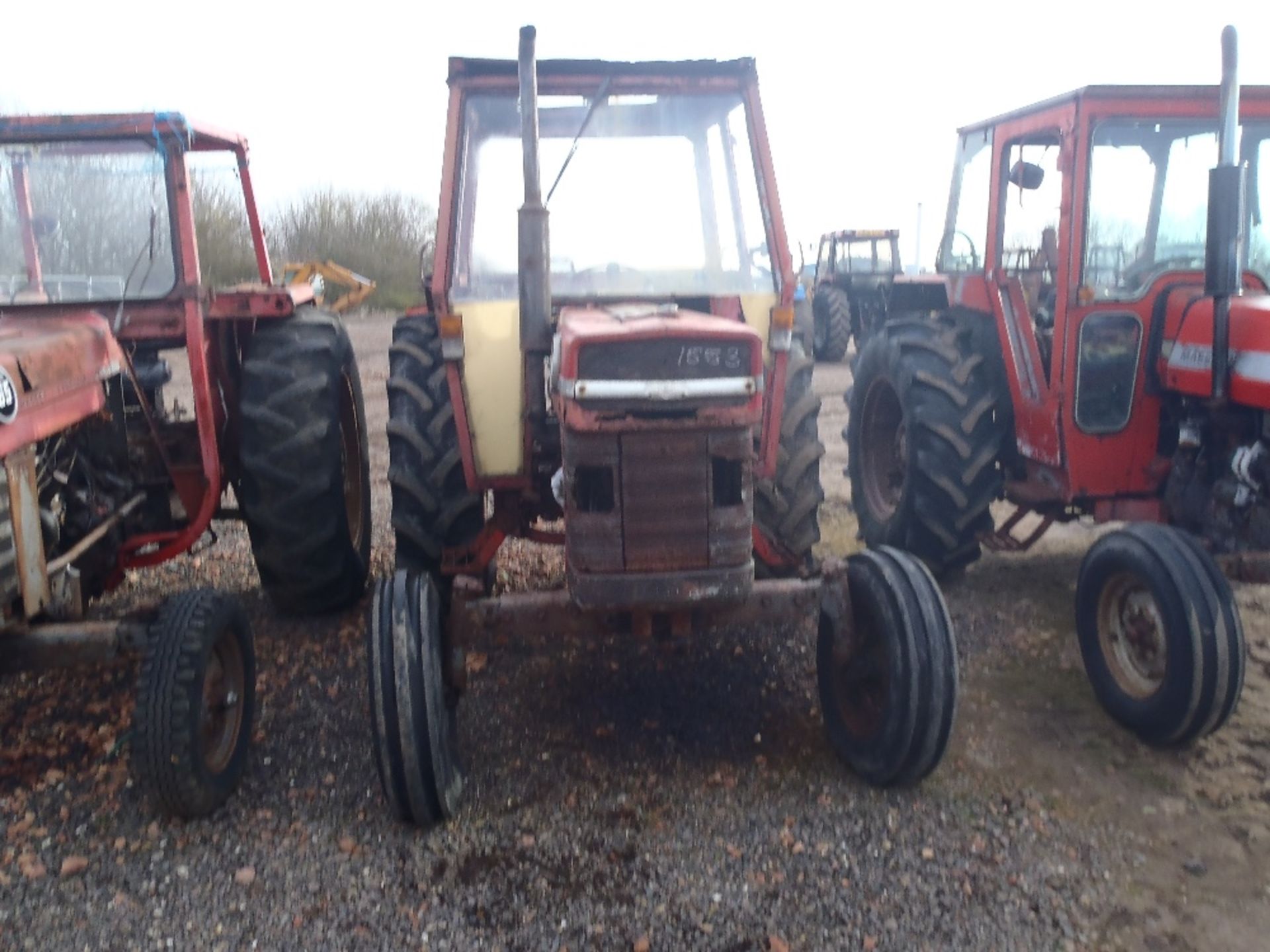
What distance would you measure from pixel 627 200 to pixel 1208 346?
2.14 m

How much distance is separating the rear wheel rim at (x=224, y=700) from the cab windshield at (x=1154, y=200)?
132 inches

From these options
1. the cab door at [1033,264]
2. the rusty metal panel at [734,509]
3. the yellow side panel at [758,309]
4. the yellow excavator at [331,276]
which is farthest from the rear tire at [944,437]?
the yellow excavator at [331,276]

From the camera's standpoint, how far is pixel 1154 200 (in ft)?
14.2

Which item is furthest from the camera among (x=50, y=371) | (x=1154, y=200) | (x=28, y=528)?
(x=1154, y=200)

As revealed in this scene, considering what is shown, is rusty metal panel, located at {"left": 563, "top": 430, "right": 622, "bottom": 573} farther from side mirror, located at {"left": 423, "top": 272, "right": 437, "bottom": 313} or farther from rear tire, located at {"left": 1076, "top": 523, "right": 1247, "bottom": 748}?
rear tire, located at {"left": 1076, "top": 523, "right": 1247, "bottom": 748}

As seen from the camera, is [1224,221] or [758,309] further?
[758,309]

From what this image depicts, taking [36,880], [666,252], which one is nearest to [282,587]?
[36,880]

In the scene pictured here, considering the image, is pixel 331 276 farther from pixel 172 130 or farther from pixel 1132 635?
pixel 1132 635

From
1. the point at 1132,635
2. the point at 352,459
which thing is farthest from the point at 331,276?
the point at 1132,635

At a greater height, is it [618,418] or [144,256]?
[144,256]

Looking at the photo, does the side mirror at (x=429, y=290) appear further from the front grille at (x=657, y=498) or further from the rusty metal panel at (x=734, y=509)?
the rusty metal panel at (x=734, y=509)

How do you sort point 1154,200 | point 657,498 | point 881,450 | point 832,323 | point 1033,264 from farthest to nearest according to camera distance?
point 832,323 < point 881,450 < point 1033,264 < point 1154,200 < point 657,498

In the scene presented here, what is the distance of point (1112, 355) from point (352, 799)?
321 cm

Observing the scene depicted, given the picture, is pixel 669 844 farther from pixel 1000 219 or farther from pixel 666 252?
pixel 1000 219
